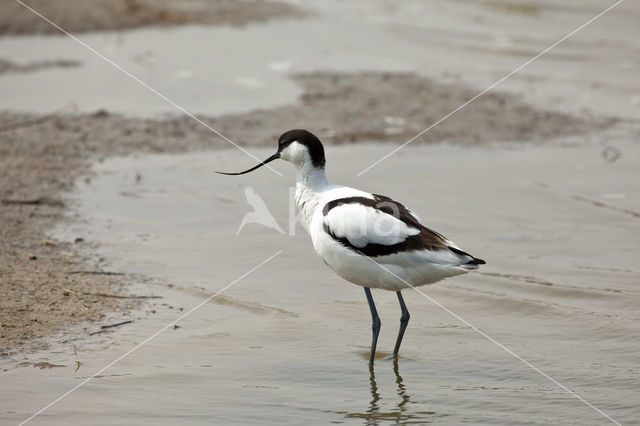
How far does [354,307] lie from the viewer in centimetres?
603

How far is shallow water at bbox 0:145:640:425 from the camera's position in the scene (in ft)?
15.3

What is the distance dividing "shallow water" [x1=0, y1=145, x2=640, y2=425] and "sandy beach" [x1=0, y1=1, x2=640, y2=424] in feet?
0.07

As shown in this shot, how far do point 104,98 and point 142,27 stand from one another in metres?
3.29

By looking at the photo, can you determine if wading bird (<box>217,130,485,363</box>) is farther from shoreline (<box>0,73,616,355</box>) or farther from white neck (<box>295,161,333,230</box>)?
shoreline (<box>0,73,616,355</box>)

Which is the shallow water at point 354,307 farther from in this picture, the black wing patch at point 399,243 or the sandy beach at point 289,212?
the black wing patch at point 399,243

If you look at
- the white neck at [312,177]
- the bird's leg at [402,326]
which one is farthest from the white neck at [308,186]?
the bird's leg at [402,326]

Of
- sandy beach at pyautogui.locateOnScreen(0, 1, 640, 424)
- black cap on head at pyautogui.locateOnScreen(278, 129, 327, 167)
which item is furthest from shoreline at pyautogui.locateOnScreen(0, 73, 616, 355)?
black cap on head at pyautogui.locateOnScreen(278, 129, 327, 167)

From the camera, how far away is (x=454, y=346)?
538 centimetres

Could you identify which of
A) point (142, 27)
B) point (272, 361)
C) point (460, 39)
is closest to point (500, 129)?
point (460, 39)

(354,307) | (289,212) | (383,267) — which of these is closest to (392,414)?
(383,267)

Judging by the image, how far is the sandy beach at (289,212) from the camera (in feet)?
15.9

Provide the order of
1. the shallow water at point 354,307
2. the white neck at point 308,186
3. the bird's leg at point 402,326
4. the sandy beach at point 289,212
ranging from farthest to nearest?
the white neck at point 308,186, the bird's leg at point 402,326, the sandy beach at point 289,212, the shallow water at point 354,307

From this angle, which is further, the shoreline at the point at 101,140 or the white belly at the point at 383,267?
the shoreline at the point at 101,140

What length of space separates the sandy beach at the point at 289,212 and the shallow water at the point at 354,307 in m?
0.02
